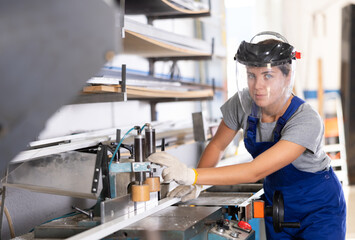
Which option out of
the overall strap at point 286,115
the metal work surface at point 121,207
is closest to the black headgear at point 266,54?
the overall strap at point 286,115

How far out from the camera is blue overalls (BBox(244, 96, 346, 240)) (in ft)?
7.53

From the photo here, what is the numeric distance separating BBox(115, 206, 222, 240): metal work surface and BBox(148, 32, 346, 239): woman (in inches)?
5.0

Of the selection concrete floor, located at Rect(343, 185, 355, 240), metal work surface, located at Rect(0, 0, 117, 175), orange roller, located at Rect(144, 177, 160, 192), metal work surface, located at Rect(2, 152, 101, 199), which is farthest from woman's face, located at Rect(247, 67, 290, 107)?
concrete floor, located at Rect(343, 185, 355, 240)

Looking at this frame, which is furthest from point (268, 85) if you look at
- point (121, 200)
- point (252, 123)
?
point (121, 200)

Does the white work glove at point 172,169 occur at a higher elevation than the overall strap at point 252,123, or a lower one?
lower

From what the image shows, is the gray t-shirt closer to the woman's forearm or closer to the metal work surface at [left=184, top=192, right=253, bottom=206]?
the woman's forearm

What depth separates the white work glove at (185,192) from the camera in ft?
7.16

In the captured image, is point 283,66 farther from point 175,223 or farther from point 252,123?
point 175,223

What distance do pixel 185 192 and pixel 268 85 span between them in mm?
650

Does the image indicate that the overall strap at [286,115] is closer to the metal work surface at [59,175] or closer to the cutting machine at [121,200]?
the cutting machine at [121,200]

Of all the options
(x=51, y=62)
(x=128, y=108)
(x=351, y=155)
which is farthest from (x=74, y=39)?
(x=351, y=155)

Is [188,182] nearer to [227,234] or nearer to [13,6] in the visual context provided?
[227,234]

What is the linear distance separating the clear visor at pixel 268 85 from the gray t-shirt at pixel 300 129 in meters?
0.08

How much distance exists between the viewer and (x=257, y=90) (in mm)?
2289
